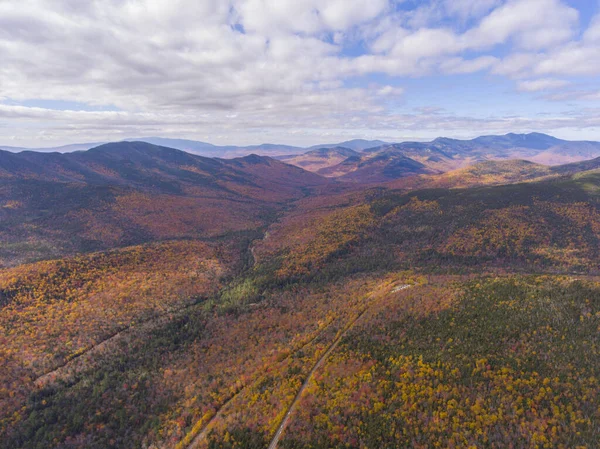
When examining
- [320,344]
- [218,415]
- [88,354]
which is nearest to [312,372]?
[320,344]

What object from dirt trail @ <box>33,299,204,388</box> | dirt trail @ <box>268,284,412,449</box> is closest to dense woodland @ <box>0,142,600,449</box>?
dirt trail @ <box>33,299,204,388</box>

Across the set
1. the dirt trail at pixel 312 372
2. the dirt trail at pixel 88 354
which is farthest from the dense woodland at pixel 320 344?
the dirt trail at pixel 312 372

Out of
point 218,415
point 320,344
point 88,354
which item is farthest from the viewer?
point 88,354

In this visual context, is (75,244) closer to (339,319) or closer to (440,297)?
(339,319)

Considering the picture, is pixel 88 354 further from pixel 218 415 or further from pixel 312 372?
pixel 312 372

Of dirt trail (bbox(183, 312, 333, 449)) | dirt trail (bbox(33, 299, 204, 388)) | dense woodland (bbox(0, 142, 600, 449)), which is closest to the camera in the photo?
dense woodland (bbox(0, 142, 600, 449))

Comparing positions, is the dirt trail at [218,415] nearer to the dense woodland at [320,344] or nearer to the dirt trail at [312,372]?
the dense woodland at [320,344]

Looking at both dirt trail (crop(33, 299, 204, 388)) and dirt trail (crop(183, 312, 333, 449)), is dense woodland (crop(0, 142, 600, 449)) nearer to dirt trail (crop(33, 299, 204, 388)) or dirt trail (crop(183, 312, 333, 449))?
dirt trail (crop(33, 299, 204, 388))

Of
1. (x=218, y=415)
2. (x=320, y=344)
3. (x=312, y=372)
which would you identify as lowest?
(x=218, y=415)

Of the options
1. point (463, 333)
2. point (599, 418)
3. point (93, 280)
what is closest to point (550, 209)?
point (463, 333)
